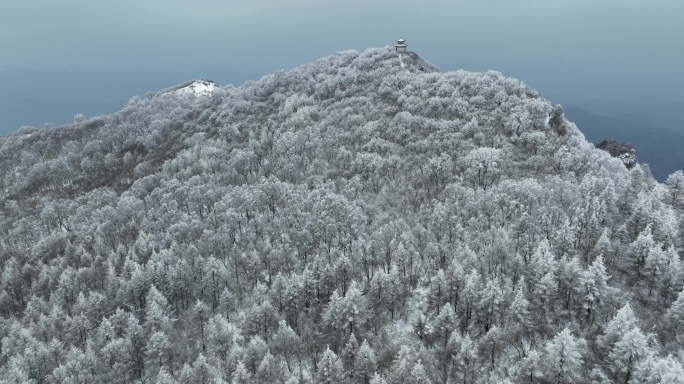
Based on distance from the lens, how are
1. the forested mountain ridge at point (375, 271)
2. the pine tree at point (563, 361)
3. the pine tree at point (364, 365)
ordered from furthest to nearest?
the forested mountain ridge at point (375, 271) < the pine tree at point (364, 365) < the pine tree at point (563, 361)

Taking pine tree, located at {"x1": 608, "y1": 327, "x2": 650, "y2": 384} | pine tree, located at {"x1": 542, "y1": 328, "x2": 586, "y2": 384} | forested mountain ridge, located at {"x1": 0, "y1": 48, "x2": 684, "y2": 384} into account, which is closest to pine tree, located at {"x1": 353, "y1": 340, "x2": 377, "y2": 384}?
forested mountain ridge, located at {"x1": 0, "y1": 48, "x2": 684, "y2": 384}

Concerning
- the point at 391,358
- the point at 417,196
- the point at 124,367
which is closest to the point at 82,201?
the point at 124,367

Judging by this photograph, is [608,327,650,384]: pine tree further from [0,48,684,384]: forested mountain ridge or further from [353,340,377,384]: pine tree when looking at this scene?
[353,340,377,384]: pine tree

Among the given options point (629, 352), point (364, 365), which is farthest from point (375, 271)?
point (629, 352)

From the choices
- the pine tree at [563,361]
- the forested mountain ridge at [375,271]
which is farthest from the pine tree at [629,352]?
the pine tree at [563,361]

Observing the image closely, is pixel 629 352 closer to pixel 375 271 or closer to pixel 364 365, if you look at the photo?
pixel 364 365

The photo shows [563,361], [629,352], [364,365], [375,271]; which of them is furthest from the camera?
[375,271]

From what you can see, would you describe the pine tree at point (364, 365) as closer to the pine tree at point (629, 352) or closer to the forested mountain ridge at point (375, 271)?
the forested mountain ridge at point (375, 271)

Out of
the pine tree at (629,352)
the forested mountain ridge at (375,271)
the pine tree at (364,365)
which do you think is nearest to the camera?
the pine tree at (629,352)
